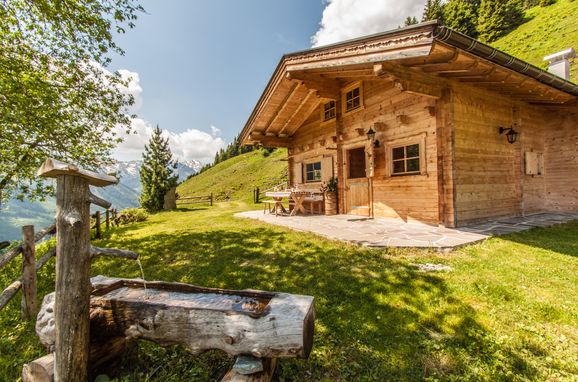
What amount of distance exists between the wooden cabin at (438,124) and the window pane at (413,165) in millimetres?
29

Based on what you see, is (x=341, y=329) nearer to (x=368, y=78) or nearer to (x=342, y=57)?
(x=342, y=57)

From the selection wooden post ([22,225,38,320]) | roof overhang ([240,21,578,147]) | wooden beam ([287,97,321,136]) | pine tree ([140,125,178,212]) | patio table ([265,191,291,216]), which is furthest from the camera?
pine tree ([140,125,178,212])

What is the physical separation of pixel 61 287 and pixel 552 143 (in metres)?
12.6

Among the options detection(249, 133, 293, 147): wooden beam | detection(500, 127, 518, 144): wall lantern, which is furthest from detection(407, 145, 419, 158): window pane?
detection(249, 133, 293, 147): wooden beam

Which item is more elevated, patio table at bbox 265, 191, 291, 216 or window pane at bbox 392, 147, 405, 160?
window pane at bbox 392, 147, 405, 160

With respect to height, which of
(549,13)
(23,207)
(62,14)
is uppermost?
(549,13)

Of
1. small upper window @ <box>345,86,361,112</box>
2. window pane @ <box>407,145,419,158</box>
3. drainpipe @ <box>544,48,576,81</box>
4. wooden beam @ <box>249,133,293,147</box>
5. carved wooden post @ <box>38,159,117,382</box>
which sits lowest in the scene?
carved wooden post @ <box>38,159,117,382</box>

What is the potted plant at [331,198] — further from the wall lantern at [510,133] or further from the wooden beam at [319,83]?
the wall lantern at [510,133]

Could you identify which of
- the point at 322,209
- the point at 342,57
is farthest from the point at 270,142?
the point at 342,57

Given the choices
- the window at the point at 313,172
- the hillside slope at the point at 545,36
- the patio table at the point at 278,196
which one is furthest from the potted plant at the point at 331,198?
the hillside slope at the point at 545,36

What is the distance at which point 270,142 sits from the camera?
1223 cm

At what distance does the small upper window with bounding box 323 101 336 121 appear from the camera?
9.66 m

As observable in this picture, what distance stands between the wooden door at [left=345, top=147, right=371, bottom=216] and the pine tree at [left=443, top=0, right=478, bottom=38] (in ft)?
118

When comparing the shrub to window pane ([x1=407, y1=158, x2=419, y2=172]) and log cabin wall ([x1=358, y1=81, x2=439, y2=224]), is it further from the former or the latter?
window pane ([x1=407, y1=158, x2=419, y2=172])
